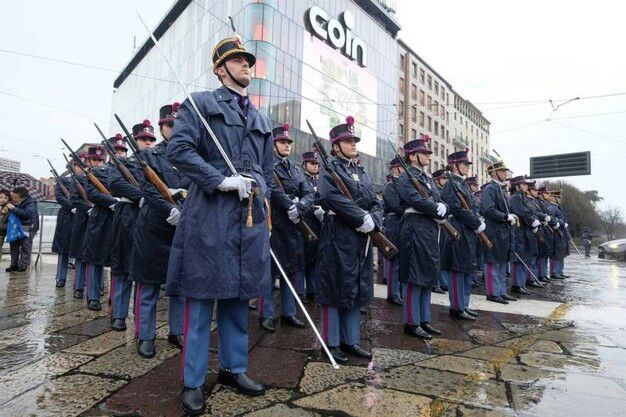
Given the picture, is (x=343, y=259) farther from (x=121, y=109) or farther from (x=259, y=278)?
(x=121, y=109)

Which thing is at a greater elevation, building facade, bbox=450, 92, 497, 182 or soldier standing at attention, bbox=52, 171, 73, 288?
building facade, bbox=450, 92, 497, 182

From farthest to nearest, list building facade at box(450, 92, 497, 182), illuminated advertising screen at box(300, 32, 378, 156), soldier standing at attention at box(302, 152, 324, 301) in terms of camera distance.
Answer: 1. building facade at box(450, 92, 497, 182)
2. illuminated advertising screen at box(300, 32, 378, 156)
3. soldier standing at attention at box(302, 152, 324, 301)

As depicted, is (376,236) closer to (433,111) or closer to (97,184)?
(97,184)

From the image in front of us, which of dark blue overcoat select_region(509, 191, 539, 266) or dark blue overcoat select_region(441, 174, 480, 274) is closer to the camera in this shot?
dark blue overcoat select_region(441, 174, 480, 274)

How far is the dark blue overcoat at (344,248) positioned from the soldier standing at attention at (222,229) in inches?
39.6

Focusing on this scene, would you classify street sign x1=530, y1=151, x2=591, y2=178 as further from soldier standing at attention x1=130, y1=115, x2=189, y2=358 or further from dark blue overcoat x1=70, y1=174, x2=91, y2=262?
soldier standing at attention x1=130, y1=115, x2=189, y2=358

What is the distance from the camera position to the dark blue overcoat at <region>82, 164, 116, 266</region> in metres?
5.02

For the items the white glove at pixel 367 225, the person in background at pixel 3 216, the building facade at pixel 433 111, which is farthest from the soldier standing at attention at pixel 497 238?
the building facade at pixel 433 111

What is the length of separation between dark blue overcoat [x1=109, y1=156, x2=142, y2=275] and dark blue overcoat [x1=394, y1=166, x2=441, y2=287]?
2.80 metres

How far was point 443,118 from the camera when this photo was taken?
54.5 m

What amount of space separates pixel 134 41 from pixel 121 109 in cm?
924

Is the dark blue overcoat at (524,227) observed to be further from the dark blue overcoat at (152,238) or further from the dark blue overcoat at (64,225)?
the dark blue overcoat at (64,225)

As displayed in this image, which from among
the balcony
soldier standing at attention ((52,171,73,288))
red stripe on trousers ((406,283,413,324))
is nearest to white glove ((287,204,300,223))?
red stripe on trousers ((406,283,413,324))

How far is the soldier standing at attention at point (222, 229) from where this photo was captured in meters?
2.49
